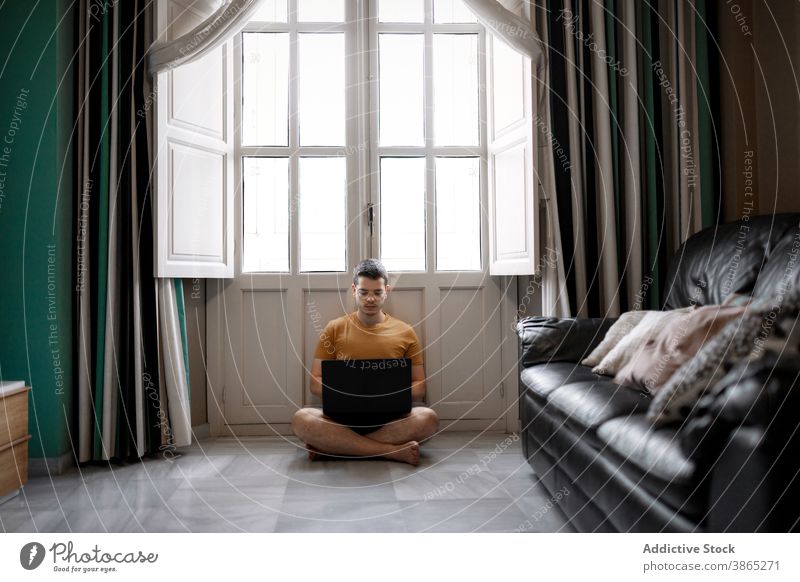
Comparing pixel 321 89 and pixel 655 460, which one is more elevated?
pixel 321 89

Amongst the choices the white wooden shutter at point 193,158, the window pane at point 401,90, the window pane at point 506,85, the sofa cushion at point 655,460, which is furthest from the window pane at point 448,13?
the sofa cushion at point 655,460

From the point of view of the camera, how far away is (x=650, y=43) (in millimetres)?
3020

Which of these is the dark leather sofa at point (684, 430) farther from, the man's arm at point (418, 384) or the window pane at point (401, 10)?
the window pane at point (401, 10)

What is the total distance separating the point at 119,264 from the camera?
2.82 m

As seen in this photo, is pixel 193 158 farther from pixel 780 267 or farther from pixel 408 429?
pixel 780 267

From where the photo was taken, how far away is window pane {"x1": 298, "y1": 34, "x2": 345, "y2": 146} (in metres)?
3.40

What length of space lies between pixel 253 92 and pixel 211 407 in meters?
1.90

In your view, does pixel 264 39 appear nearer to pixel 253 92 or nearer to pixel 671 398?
pixel 253 92

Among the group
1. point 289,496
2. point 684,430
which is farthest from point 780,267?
point 289,496

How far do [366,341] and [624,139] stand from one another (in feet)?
5.79

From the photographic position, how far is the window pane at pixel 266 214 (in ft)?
11.1

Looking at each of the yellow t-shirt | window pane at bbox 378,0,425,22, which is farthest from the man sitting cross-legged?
window pane at bbox 378,0,425,22

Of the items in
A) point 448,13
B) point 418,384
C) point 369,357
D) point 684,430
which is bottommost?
point 418,384

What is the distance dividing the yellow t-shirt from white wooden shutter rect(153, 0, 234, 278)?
705mm
